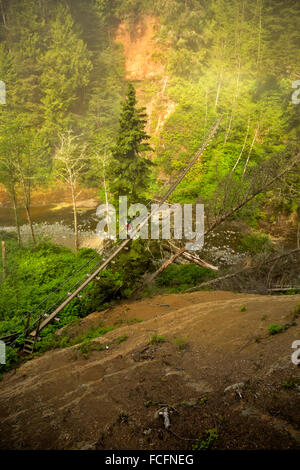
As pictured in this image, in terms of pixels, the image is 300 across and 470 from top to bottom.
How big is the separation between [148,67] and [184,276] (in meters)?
41.9

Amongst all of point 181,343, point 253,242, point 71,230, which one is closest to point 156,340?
point 181,343

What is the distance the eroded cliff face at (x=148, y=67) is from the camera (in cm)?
3885

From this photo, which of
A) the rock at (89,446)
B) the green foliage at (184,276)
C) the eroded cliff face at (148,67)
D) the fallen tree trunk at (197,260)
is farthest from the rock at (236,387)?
the eroded cliff face at (148,67)

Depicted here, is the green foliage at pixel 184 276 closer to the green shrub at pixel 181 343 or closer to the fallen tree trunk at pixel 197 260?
the fallen tree trunk at pixel 197 260

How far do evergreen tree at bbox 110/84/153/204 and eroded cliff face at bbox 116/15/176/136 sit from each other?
25496mm

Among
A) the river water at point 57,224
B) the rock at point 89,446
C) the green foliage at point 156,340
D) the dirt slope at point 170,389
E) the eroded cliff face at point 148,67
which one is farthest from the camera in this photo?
the eroded cliff face at point 148,67

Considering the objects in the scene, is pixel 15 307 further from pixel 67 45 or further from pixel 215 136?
pixel 67 45

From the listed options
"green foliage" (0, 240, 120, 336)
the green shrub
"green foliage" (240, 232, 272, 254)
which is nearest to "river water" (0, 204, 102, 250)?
"green foliage" (0, 240, 120, 336)

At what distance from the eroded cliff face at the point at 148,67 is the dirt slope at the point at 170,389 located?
1381 inches

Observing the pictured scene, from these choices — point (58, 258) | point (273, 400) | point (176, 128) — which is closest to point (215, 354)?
point (273, 400)

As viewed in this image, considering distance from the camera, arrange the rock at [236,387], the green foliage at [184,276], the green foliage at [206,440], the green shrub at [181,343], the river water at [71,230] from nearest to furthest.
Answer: the green foliage at [206,440] < the rock at [236,387] < the green shrub at [181,343] < the green foliage at [184,276] < the river water at [71,230]

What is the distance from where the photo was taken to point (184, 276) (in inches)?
675

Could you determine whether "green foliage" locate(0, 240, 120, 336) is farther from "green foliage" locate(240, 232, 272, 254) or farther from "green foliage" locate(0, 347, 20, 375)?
"green foliage" locate(240, 232, 272, 254)

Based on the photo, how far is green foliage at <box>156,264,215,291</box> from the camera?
16.4m
